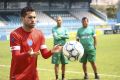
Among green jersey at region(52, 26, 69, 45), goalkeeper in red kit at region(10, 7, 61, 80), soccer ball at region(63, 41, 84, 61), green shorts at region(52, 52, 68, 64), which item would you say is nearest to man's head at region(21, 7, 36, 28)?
goalkeeper in red kit at region(10, 7, 61, 80)

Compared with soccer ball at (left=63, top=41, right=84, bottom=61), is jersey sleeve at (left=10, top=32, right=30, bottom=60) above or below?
above

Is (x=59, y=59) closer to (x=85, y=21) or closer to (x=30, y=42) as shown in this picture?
(x=85, y=21)

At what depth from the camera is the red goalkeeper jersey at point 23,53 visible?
6.05 m

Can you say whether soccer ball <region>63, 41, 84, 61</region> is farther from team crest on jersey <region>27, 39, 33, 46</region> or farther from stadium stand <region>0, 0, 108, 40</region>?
stadium stand <region>0, 0, 108, 40</region>

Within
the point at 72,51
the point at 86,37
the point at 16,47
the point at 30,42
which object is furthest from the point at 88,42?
the point at 16,47

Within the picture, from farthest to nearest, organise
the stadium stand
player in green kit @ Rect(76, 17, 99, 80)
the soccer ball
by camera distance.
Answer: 1. the stadium stand
2. player in green kit @ Rect(76, 17, 99, 80)
3. the soccer ball

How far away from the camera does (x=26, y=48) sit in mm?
6168

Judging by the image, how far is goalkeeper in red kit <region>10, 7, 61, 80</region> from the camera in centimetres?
599

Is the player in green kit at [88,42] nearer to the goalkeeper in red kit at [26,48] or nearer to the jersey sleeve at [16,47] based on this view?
the goalkeeper in red kit at [26,48]

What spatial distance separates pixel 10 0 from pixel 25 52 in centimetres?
4839

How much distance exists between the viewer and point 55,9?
2224 inches

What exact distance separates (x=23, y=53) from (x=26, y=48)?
20cm

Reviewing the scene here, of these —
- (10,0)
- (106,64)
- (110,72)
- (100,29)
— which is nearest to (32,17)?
(110,72)

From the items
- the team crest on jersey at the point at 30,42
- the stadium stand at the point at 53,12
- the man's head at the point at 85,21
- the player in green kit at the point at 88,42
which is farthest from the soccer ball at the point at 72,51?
the stadium stand at the point at 53,12
